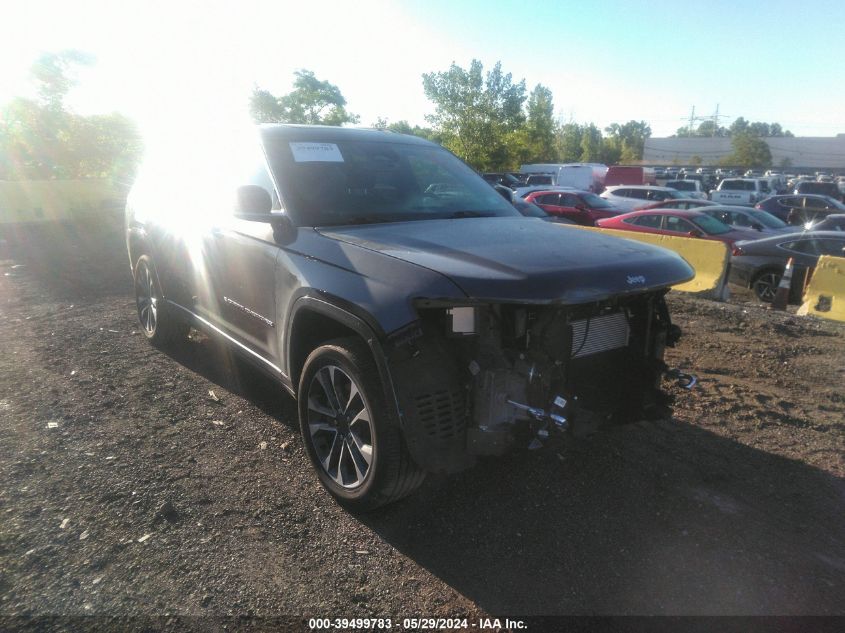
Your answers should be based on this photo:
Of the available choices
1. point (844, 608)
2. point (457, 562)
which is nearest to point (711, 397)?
point (844, 608)

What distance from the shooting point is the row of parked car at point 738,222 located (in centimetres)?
888

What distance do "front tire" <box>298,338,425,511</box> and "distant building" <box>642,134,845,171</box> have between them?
88369 millimetres

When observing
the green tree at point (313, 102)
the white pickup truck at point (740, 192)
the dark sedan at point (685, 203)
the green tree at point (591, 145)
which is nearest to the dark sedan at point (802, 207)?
the dark sedan at point (685, 203)

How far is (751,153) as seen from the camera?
231 feet

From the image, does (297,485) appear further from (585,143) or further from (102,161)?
(585,143)

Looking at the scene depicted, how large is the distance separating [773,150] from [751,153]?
23.0m

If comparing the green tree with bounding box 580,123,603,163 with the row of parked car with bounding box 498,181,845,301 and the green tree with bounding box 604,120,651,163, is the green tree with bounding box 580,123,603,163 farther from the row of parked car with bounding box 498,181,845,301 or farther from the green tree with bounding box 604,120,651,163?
the row of parked car with bounding box 498,181,845,301

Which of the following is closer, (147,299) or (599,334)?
(599,334)

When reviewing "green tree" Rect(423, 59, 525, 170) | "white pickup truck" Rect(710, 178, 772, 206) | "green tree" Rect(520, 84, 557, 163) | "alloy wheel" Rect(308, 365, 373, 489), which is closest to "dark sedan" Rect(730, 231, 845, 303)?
"alloy wheel" Rect(308, 365, 373, 489)

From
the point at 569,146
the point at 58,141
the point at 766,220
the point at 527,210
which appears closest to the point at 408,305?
the point at 527,210

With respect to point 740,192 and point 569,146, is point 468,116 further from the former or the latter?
point 569,146

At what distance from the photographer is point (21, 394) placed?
14.6ft

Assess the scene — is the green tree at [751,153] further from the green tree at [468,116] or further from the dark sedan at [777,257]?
the dark sedan at [777,257]

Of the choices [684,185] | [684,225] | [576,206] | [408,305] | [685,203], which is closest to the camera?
[408,305]
